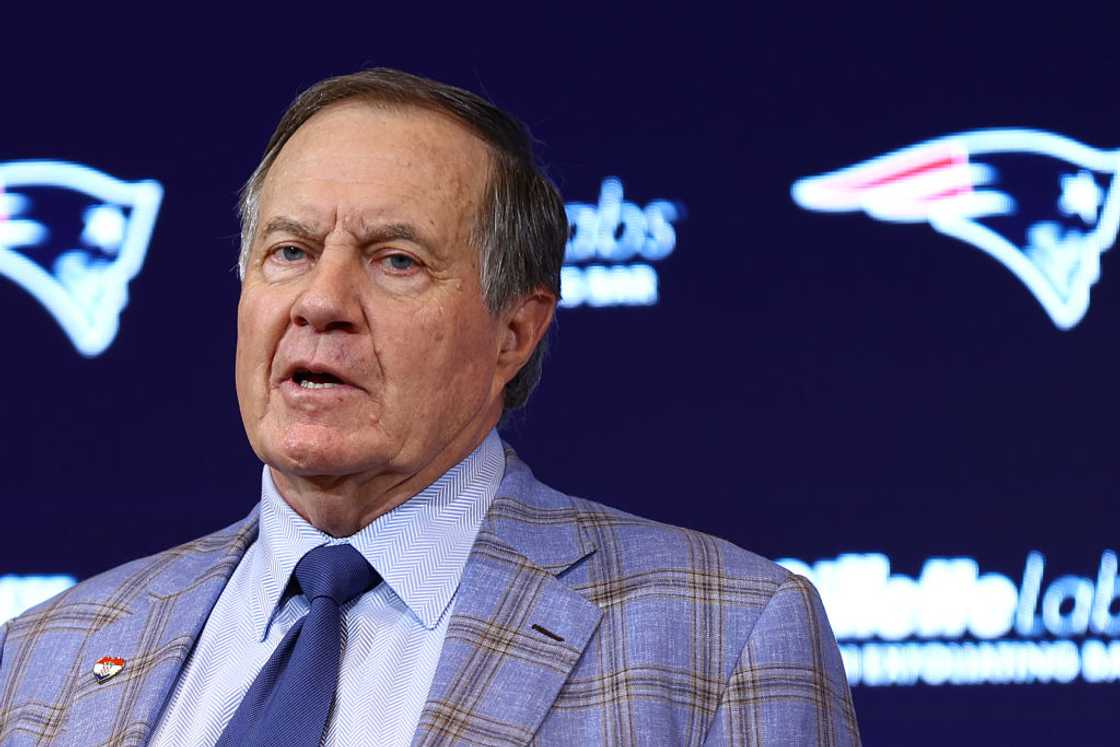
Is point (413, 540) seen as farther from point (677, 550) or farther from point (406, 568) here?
point (677, 550)

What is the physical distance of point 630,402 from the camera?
2.81 meters

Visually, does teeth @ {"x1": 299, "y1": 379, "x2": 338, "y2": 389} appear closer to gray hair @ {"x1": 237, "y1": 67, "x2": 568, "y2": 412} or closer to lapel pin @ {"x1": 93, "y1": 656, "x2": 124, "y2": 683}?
gray hair @ {"x1": 237, "y1": 67, "x2": 568, "y2": 412}

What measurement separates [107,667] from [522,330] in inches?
24.6

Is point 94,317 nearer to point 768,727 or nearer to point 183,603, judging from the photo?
point 183,603

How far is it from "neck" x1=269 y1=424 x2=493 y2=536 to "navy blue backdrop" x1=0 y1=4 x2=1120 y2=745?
0.99m

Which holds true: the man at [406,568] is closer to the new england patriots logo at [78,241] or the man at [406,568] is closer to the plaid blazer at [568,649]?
the plaid blazer at [568,649]

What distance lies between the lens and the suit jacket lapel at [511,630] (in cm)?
162

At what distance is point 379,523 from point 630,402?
1.06m

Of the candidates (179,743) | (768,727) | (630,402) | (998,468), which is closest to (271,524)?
(179,743)

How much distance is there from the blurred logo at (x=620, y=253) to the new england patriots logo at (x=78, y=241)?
0.77 metres

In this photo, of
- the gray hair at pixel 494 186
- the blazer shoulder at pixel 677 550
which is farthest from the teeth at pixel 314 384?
the blazer shoulder at pixel 677 550

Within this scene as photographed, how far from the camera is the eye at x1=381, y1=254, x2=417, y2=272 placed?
1.80m

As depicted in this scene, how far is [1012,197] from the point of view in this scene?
9.14ft

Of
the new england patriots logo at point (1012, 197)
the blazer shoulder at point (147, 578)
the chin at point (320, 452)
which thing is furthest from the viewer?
the new england patriots logo at point (1012, 197)
